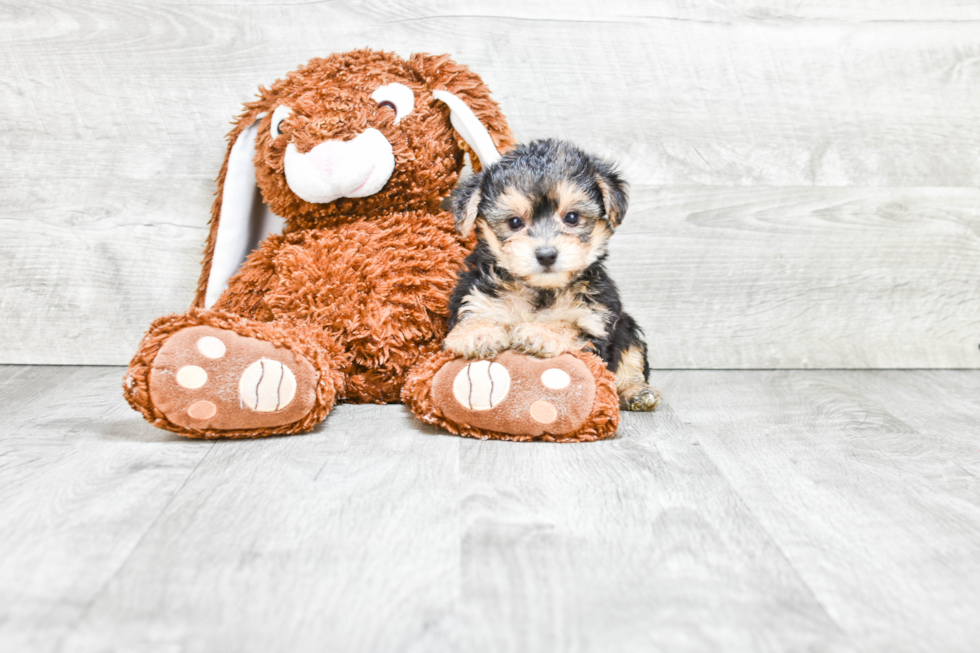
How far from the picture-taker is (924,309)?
2.97 meters

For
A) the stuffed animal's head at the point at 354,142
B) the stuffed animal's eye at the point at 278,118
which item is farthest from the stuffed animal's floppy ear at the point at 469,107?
the stuffed animal's eye at the point at 278,118

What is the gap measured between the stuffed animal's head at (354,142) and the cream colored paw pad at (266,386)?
1.87 ft

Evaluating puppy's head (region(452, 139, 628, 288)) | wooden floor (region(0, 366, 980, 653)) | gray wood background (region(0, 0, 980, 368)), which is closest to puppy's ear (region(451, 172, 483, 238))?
puppy's head (region(452, 139, 628, 288))

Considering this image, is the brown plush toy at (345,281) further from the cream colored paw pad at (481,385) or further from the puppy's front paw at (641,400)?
the puppy's front paw at (641,400)

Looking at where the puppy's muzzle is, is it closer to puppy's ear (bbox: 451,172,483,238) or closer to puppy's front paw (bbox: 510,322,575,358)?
puppy's ear (bbox: 451,172,483,238)

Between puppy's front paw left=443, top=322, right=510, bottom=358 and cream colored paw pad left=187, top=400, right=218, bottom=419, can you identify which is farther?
puppy's front paw left=443, top=322, right=510, bottom=358

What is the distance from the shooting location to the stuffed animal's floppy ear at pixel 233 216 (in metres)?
2.42

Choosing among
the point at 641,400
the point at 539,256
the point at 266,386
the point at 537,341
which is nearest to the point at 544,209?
the point at 539,256

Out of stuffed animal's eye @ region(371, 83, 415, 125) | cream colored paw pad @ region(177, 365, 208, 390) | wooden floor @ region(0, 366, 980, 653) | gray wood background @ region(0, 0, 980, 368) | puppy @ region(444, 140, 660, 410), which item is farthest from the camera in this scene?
gray wood background @ region(0, 0, 980, 368)

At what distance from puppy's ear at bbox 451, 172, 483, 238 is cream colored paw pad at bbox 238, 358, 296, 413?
584 millimetres

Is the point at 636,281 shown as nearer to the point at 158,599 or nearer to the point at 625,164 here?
the point at 625,164

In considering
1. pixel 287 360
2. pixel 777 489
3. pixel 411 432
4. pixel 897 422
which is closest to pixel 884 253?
pixel 897 422

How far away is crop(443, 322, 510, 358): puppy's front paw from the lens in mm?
1935

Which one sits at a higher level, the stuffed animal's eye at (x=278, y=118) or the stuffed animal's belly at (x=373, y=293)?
the stuffed animal's eye at (x=278, y=118)
